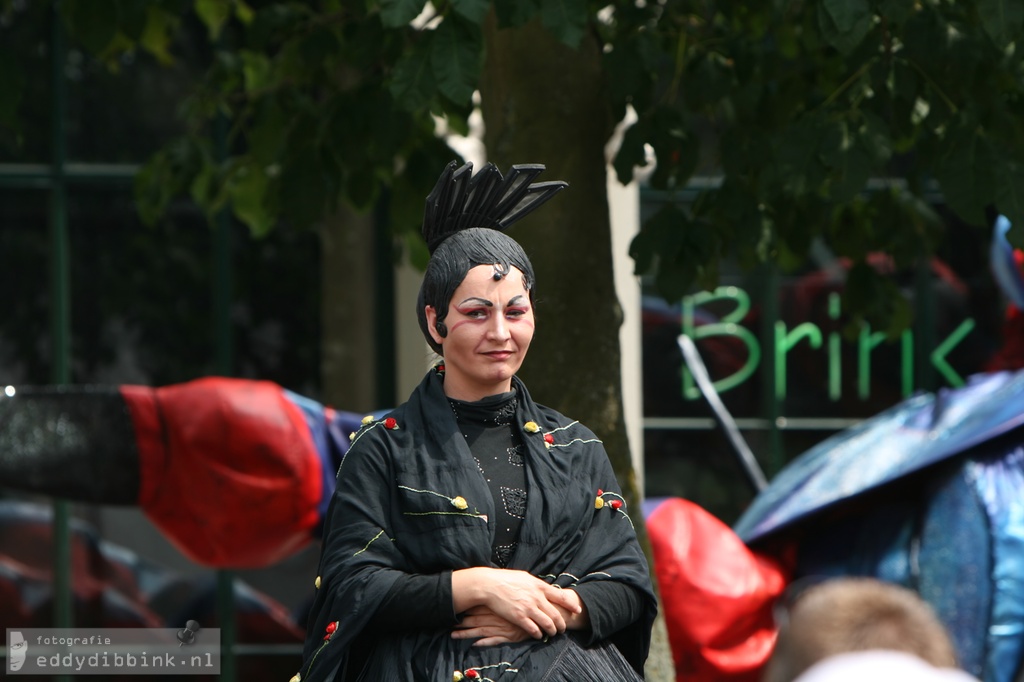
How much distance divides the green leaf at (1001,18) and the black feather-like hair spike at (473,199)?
1.36 m

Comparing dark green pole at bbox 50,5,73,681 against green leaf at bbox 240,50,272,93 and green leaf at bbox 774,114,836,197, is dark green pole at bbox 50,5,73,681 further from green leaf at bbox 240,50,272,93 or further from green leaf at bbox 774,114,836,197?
green leaf at bbox 774,114,836,197

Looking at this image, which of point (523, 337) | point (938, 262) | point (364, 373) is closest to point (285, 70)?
point (364, 373)

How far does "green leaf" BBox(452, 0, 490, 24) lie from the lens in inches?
153

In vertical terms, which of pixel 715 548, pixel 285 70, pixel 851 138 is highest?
pixel 285 70

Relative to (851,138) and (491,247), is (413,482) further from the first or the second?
(851,138)

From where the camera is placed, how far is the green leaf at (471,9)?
153 inches

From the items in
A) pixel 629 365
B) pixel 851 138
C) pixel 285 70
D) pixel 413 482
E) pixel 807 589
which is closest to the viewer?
pixel 807 589

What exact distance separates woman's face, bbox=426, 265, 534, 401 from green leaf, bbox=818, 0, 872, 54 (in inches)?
47.9

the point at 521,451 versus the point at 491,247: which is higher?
the point at 491,247

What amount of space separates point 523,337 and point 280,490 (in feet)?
7.38

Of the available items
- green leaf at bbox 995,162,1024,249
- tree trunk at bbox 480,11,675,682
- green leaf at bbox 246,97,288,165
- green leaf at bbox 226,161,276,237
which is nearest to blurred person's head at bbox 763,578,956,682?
green leaf at bbox 995,162,1024,249

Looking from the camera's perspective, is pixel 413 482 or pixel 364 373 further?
pixel 364 373

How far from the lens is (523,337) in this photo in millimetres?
3270

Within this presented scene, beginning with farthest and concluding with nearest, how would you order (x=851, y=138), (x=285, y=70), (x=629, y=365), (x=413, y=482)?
1. (x=629, y=365)
2. (x=285, y=70)
3. (x=851, y=138)
4. (x=413, y=482)
